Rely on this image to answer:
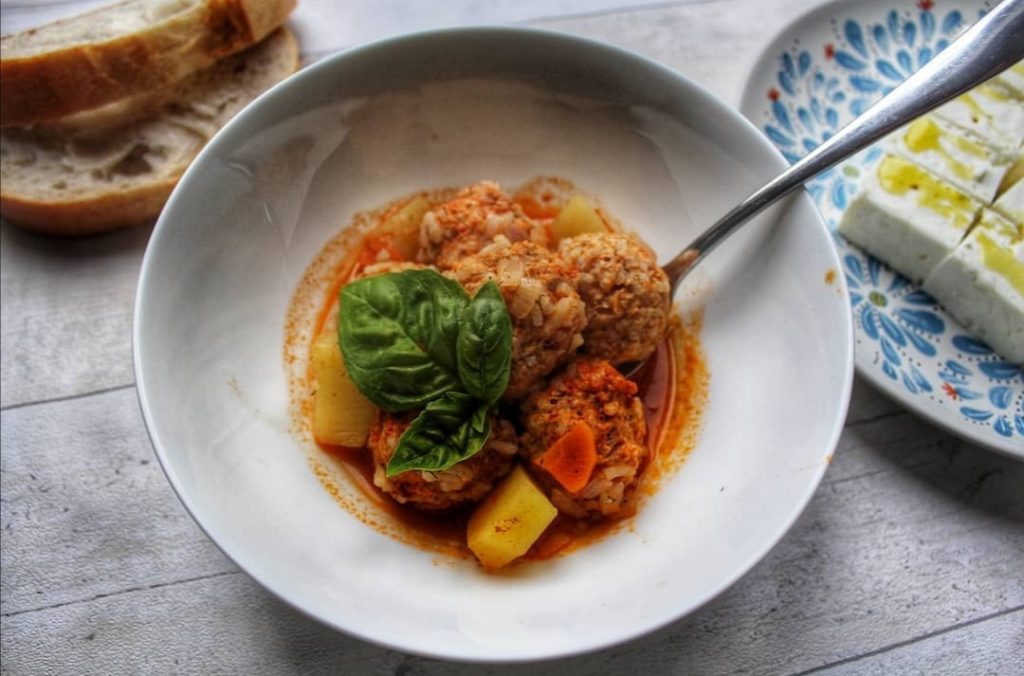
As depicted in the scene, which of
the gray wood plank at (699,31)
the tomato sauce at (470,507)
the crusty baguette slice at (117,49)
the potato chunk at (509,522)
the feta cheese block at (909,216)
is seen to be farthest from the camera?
the gray wood plank at (699,31)

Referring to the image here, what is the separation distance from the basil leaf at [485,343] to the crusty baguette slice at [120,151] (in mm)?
1500

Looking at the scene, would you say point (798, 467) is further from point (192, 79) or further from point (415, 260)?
point (192, 79)

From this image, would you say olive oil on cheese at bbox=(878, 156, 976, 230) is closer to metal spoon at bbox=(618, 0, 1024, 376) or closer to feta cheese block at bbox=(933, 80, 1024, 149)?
feta cheese block at bbox=(933, 80, 1024, 149)

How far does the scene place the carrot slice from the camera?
2287 millimetres

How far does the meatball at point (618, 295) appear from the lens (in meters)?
2.43

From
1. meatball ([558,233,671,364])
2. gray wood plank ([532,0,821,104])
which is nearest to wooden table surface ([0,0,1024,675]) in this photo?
Answer: meatball ([558,233,671,364])

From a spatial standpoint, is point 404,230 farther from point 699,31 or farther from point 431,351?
point 699,31

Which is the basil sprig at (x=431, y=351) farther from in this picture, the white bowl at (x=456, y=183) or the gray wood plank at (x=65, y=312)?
the gray wood plank at (x=65, y=312)

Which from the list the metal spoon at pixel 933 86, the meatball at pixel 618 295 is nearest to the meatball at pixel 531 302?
the meatball at pixel 618 295

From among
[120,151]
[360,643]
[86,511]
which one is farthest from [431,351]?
[120,151]

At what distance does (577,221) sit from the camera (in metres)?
2.85

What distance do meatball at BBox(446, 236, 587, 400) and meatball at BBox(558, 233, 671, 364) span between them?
0.06 meters

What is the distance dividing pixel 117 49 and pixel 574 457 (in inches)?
86.9

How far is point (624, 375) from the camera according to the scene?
2.71m
